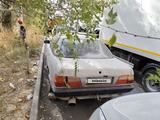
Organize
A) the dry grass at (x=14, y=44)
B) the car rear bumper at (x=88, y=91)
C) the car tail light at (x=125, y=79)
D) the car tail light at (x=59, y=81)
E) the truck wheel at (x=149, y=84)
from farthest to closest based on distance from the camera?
1. the dry grass at (x=14, y=44)
2. the truck wheel at (x=149, y=84)
3. the car tail light at (x=125, y=79)
4. the car rear bumper at (x=88, y=91)
5. the car tail light at (x=59, y=81)

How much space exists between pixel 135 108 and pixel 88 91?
3.26 metres

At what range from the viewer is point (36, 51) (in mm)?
12383

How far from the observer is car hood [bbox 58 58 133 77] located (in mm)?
5945

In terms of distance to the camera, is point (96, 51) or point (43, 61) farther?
point (43, 61)

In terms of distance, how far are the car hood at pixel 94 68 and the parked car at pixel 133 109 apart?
2.75 metres

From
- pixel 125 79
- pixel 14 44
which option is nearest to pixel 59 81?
pixel 125 79

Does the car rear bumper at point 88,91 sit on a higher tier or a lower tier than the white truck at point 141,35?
lower

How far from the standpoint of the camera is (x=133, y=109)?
2.85 metres

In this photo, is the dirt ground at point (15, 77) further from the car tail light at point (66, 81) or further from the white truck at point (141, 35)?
the white truck at point (141, 35)

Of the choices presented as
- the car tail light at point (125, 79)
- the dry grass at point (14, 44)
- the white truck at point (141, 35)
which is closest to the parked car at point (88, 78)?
the car tail light at point (125, 79)

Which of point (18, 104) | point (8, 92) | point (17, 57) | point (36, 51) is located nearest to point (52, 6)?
point (18, 104)

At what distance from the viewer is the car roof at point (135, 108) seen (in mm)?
2672

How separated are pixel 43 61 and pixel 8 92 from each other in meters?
3.18

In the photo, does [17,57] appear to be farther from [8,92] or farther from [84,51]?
[84,51]
